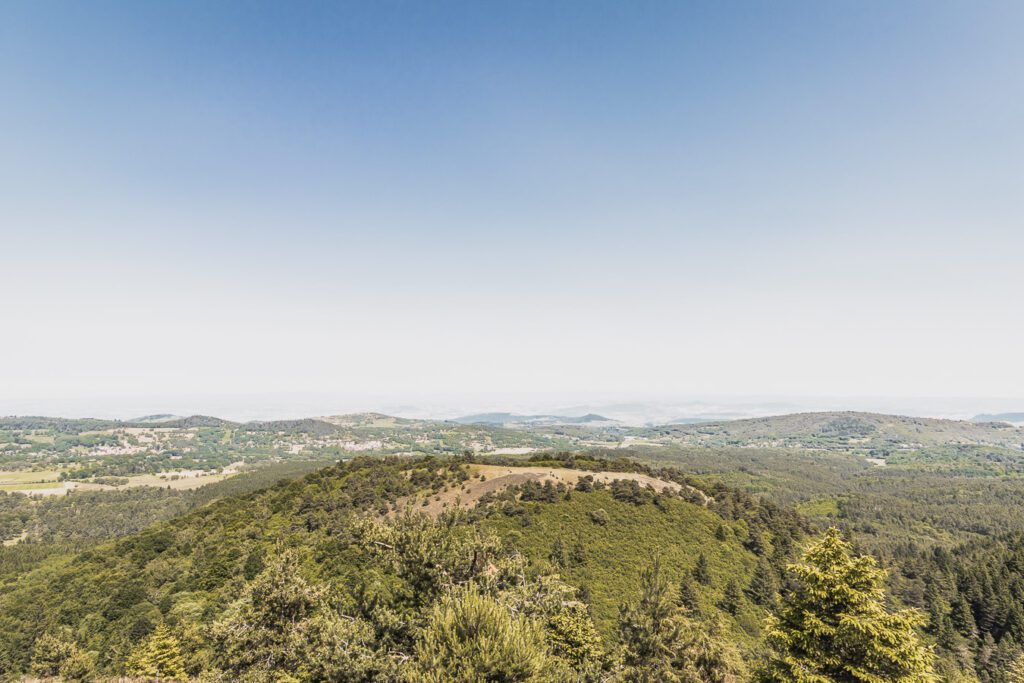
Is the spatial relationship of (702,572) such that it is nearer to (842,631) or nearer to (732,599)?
(732,599)

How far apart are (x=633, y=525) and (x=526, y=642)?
191 ft

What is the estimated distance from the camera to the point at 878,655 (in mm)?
17484

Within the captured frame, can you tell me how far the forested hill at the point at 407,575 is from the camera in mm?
24859

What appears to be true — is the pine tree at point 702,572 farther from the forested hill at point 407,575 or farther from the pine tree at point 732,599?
the pine tree at point 732,599

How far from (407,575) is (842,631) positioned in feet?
75.4

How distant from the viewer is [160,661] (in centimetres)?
4275

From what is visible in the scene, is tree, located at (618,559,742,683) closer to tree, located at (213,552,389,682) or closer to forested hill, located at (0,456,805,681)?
forested hill, located at (0,456,805,681)

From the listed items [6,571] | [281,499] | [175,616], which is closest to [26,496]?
[6,571]

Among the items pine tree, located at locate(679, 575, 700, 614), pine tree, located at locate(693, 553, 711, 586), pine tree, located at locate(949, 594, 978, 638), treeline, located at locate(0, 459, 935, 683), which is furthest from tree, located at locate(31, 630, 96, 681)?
pine tree, located at locate(949, 594, 978, 638)

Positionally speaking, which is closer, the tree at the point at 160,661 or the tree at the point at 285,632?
the tree at the point at 285,632

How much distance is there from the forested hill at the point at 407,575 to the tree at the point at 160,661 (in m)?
0.83

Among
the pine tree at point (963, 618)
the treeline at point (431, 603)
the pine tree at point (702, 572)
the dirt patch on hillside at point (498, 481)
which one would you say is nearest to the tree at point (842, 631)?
the treeline at point (431, 603)

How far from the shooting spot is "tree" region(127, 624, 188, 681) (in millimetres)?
41875

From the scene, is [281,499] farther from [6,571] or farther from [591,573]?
[6,571]
